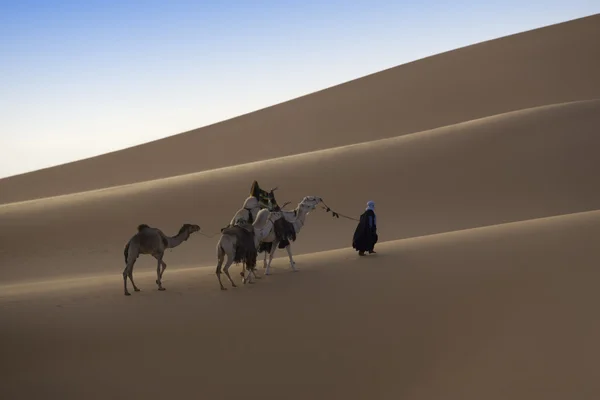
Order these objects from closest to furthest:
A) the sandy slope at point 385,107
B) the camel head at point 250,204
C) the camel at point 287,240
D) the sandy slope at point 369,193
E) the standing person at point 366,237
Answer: the camel at point 287,240 → the camel head at point 250,204 → the standing person at point 366,237 → the sandy slope at point 369,193 → the sandy slope at point 385,107

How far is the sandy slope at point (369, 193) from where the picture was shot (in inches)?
872

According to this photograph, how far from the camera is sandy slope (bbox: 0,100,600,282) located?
22.2 m

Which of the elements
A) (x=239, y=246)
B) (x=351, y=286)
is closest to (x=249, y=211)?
(x=239, y=246)

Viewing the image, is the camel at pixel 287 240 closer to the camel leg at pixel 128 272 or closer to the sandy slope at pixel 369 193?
the camel leg at pixel 128 272

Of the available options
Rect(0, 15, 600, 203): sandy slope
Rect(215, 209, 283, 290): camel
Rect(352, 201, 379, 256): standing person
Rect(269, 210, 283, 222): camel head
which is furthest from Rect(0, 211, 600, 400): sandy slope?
Rect(0, 15, 600, 203): sandy slope

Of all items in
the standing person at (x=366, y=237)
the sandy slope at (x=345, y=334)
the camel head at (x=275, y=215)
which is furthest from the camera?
the standing person at (x=366, y=237)

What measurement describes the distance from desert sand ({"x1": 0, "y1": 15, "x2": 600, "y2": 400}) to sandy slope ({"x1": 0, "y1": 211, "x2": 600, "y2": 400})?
0.03m

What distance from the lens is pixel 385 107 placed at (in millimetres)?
48031

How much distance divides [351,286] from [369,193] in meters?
14.0

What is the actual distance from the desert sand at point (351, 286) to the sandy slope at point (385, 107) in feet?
43.0

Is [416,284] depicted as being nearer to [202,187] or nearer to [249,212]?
[249,212]

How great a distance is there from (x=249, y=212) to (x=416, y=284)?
4.08 meters

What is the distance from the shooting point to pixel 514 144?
85.0 ft

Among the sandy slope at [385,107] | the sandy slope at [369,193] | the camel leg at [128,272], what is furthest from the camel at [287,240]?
the sandy slope at [385,107]
